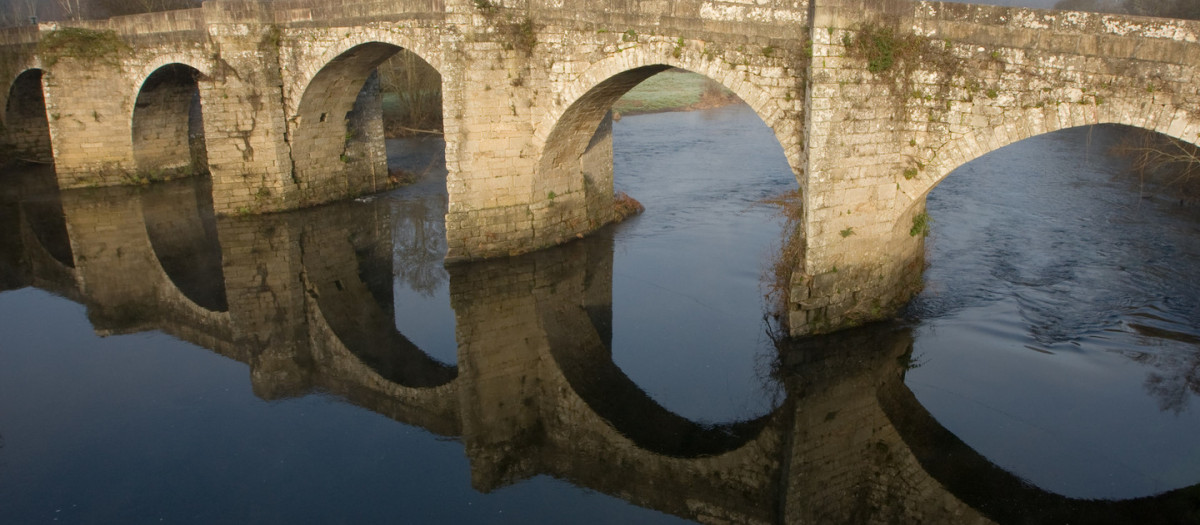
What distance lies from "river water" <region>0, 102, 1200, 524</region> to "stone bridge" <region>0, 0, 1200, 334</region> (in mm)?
1075

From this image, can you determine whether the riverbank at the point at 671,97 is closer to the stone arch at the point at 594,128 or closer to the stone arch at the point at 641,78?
the stone arch at the point at 594,128

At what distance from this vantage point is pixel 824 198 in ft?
31.4

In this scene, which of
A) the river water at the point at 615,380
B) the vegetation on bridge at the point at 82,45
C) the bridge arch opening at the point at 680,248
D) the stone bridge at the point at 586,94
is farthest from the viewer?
the vegetation on bridge at the point at 82,45

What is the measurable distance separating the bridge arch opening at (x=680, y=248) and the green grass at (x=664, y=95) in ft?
43.0

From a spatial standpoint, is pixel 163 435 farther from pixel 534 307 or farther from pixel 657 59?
pixel 657 59

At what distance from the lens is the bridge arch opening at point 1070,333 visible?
7789 millimetres

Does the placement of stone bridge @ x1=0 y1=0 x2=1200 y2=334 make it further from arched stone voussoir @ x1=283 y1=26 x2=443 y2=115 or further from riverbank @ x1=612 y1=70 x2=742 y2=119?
riverbank @ x1=612 y1=70 x2=742 y2=119

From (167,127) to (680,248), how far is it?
14613mm

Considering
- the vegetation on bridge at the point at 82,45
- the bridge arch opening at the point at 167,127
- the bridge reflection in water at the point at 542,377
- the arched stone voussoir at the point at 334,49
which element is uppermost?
the vegetation on bridge at the point at 82,45

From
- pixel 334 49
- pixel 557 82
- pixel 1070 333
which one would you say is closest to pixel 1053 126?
pixel 1070 333

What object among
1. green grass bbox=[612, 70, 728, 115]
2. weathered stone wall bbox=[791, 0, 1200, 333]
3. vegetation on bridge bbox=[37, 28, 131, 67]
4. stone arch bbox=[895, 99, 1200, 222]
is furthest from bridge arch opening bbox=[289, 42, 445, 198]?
green grass bbox=[612, 70, 728, 115]

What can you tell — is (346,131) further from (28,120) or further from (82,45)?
(28,120)

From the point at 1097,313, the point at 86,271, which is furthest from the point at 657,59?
the point at 86,271

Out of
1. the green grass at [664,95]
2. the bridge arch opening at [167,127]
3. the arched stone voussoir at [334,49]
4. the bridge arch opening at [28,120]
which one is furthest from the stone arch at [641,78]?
the green grass at [664,95]
